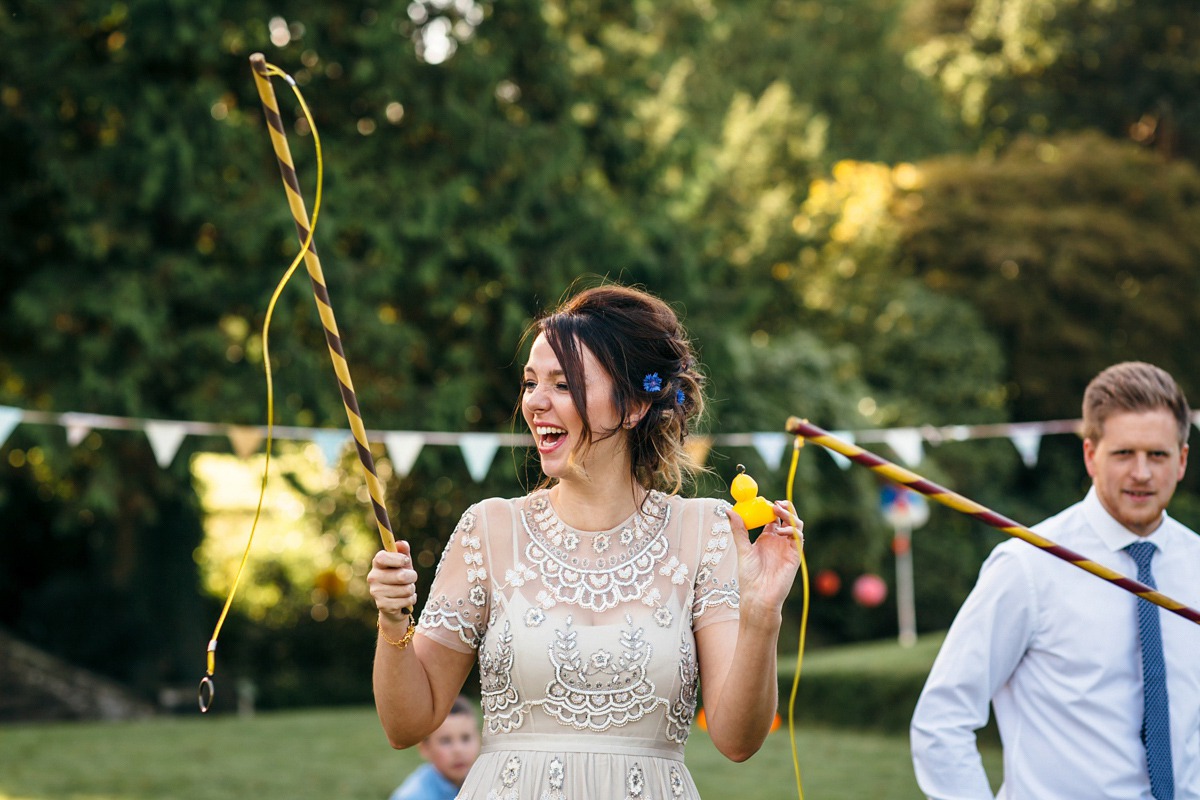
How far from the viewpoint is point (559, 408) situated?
2668 mm

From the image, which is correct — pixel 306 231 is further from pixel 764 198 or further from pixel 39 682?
pixel 764 198

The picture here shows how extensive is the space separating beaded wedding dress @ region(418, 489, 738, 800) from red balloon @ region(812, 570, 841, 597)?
18272 mm

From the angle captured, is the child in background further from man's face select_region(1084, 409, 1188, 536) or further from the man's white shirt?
man's face select_region(1084, 409, 1188, 536)

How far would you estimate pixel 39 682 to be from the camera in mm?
15133

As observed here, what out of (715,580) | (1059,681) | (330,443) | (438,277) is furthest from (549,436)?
(438,277)

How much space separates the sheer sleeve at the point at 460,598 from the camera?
2.72 meters

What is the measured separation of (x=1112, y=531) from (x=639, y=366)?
1.44 metres

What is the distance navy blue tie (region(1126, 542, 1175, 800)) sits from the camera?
124 inches

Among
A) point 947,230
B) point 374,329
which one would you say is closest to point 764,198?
point 947,230

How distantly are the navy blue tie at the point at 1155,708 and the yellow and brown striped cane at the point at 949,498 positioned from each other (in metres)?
0.46

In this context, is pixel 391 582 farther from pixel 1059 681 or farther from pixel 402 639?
Answer: pixel 1059 681

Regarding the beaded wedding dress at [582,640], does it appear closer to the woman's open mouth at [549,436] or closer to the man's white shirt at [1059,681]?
the woman's open mouth at [549,436]

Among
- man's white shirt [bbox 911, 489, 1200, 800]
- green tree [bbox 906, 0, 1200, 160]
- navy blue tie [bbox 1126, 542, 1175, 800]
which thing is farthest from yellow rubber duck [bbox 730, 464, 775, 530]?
green tree [bbox 906, 0, 1200, 160]

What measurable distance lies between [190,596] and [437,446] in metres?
4.68
